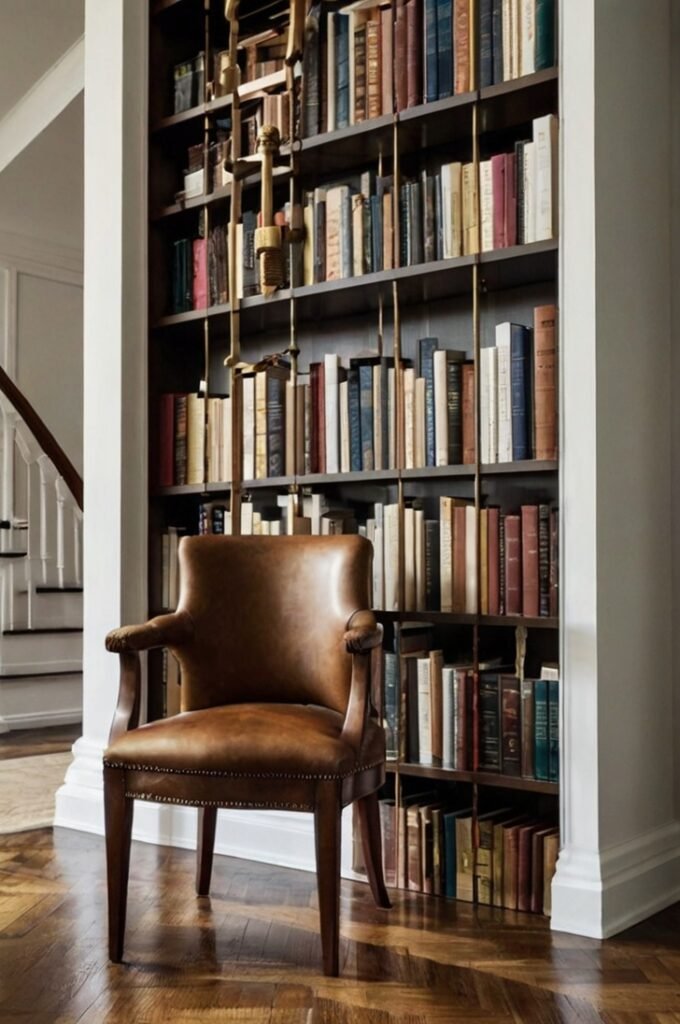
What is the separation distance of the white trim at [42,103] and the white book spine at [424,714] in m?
3.81

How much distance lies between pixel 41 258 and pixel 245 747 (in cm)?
500

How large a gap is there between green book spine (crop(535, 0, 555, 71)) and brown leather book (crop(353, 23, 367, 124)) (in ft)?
1.74

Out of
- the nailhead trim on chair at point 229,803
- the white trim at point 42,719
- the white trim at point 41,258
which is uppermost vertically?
the white trim at point 41,258

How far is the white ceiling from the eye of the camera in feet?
17.0

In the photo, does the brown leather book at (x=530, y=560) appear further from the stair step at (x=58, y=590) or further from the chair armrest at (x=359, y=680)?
the stair step at (x=58, y=590)

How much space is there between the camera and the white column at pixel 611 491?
8.20 feet

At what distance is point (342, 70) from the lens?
121 inches

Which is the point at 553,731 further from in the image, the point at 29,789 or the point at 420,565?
the point at 29,789

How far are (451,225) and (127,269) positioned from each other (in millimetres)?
1071

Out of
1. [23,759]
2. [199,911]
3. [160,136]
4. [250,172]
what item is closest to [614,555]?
[199,911]

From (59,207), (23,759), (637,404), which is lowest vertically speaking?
(23,759)

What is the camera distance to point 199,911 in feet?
8.52

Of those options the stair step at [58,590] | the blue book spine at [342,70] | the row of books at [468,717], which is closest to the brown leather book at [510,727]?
the row of books at [468,717]

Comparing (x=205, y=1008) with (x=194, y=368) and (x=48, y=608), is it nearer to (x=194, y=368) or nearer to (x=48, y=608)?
(x=194, y=368)
